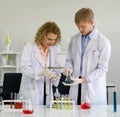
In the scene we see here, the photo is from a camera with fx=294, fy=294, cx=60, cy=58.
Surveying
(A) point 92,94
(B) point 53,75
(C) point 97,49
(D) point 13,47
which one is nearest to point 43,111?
(B) point 53,75

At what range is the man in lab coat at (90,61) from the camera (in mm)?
2312

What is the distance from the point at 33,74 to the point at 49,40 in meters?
0.31

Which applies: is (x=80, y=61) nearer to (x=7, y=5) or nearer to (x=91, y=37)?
(x=91, y=37)

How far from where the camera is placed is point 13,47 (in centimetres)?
454

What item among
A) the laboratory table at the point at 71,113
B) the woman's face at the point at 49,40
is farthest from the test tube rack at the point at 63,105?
the woman's face at the point at 49,40

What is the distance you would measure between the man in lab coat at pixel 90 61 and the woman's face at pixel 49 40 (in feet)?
0.67

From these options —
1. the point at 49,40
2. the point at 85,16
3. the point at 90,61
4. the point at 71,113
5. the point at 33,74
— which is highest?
the point at 85,16

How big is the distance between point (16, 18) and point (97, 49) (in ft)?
7.98

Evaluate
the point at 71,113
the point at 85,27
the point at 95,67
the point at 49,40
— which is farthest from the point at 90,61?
the point at 71,113

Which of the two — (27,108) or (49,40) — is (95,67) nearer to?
(49,40)

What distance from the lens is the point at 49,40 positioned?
7.96ft

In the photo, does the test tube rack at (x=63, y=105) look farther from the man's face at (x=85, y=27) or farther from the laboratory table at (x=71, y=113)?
the man's face at (x=85, y=27)

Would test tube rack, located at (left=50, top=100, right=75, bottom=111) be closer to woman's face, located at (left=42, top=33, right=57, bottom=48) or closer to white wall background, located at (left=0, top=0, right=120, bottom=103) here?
woman's face, located at (left=42, top=33, right=57, bottom=48)

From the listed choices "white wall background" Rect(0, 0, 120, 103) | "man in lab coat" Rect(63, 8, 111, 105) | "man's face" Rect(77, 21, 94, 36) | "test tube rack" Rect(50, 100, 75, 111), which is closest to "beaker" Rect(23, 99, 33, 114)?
"test tube rack" Rect(50, 100, 75, 111)
